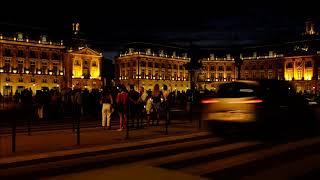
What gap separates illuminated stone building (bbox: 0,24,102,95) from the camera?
10619 centimetres

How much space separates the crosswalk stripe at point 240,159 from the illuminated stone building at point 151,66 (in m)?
110

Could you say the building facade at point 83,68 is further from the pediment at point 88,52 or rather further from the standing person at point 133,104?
the standing person at point 133,104

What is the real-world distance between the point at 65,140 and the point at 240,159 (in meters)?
5.91

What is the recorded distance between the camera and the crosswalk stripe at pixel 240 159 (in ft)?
30.1

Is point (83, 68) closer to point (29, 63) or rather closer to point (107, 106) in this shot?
point (29, 63)

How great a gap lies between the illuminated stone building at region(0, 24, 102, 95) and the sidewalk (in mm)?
87691

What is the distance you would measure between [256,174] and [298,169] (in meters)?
1.07

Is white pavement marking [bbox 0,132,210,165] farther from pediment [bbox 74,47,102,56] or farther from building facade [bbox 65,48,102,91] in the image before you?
pediment [bbox 74,47,102,56]

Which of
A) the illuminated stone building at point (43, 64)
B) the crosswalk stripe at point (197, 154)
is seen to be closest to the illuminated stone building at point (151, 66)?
the illuminated stone building at point (43, 64)

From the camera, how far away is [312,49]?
13112 cm

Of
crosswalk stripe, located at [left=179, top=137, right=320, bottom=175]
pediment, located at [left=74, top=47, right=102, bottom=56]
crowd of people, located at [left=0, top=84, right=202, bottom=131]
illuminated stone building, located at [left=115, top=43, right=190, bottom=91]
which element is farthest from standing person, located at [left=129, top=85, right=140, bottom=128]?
pediment, located at [left=74, top=47, right=102, bottom=56]

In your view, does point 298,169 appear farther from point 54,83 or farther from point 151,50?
point 151,50

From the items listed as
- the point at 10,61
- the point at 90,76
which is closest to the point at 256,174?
the point at 10,61

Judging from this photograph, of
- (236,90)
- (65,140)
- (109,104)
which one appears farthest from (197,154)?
(109,104)
